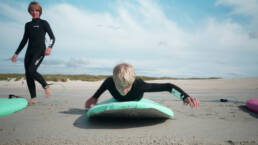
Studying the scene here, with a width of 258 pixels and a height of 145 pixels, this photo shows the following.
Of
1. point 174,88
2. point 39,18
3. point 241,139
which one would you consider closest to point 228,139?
point 241,139

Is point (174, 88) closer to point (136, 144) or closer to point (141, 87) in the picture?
point (141, 87)

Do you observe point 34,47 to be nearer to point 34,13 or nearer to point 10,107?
point 34,13

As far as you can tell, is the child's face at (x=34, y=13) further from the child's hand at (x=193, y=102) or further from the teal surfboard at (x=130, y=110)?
the child's hand at (x=193, y=102)

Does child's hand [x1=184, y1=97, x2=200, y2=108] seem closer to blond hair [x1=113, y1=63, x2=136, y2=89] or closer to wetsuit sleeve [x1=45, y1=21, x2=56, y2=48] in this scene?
blond hair [x1=113, y1=63, x2=136, y2=89]

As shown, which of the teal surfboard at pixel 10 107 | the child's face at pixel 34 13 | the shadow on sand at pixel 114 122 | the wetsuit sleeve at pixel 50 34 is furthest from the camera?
the wetsuit sleeve at pixel 50 34

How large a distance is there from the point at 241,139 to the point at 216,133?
25 centimetres

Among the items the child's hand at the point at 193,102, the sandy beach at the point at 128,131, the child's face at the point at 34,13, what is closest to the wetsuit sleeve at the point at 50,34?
the child's face at the point at 34,13

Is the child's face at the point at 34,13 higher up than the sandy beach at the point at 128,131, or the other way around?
the child's face at the point at 34,13

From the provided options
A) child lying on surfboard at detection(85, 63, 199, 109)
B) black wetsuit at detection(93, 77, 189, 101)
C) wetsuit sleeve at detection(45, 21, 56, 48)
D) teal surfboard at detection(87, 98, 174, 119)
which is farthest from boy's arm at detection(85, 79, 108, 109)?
wetsuit sleeve at detection(45, 21, 56, 48)

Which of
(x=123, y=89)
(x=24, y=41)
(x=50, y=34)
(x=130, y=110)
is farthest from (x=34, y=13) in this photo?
(x=130, y=110)

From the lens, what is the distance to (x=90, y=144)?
5.80 ft

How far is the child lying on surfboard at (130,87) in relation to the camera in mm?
2434

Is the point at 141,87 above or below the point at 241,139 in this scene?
above

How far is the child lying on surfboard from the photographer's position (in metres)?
2.43
